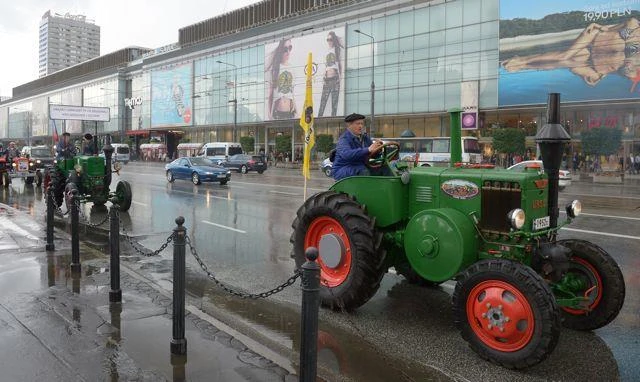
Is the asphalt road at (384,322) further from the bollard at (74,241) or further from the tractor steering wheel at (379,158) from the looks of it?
the tractor steering wheel at (379,158)

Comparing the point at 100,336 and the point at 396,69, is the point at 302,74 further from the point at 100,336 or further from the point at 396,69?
the point at 100,336

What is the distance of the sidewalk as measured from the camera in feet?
Result: 13.3

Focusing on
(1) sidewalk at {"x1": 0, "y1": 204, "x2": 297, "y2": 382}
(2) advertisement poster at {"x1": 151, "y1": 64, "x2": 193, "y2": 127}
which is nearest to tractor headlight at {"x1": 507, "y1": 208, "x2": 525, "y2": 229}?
(1) sidewalk at {"x1": 0, "y1": 204, "x2": 297, "y2": 382}

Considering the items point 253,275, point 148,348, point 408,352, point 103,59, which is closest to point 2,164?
point 253,275

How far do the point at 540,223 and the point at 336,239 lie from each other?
6.55 ft

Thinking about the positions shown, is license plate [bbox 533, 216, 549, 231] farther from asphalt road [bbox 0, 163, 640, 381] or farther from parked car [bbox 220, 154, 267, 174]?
parked car [bbox 220, 154, 267, 174]

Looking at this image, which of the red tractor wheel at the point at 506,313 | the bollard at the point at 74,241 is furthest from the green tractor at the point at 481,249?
the bollard at the point at 74,241

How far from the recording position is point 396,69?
49.5 m

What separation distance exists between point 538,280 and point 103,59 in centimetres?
11257

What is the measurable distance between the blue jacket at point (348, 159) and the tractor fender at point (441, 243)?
110 centimetres

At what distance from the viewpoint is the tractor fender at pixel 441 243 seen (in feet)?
15.3

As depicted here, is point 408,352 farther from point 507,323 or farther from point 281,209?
point 281,209

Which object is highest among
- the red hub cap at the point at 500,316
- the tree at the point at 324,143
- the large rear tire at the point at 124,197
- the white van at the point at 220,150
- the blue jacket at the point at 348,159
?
the tree at the point at 324,143

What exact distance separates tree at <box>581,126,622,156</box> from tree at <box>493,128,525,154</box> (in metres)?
4.27
